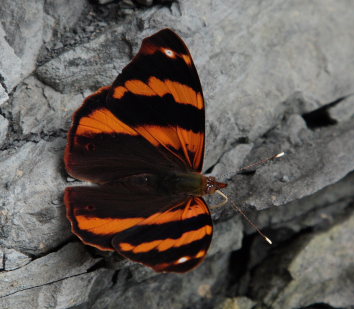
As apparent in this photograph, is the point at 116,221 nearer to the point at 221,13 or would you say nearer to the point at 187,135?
the point at 187,135

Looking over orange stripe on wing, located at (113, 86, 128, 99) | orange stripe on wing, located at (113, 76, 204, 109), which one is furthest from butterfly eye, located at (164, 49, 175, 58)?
orange stripe on wing, located at (113, 86, 128, 99)

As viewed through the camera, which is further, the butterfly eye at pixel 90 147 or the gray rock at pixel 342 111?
the gray rock at pixel 342 111

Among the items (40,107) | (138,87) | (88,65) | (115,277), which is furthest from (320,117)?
(40,107)

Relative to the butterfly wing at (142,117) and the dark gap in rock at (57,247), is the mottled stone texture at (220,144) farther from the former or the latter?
the butterfly wing at (142,117)

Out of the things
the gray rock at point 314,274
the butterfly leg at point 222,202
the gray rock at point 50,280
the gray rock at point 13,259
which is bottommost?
the gray rock at point 314,274

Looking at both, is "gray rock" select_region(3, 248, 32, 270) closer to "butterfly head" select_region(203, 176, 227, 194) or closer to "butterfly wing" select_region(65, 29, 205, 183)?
"butterfly wing" select_region(65, 29, 205, 183)

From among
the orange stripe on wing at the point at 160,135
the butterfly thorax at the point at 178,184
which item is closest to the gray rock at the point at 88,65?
the orange stripe on wing at the point at 160,135

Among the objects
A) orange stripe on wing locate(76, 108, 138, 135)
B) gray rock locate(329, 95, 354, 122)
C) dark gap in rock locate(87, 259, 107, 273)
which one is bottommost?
gray rock locate(329, 95, 354, 122)

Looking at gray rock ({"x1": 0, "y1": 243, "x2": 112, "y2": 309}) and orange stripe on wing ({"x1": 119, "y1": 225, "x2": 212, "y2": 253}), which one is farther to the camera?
gray rock ({"x1": 0, "y1": 243, "x2": 112, "y2": 309})
